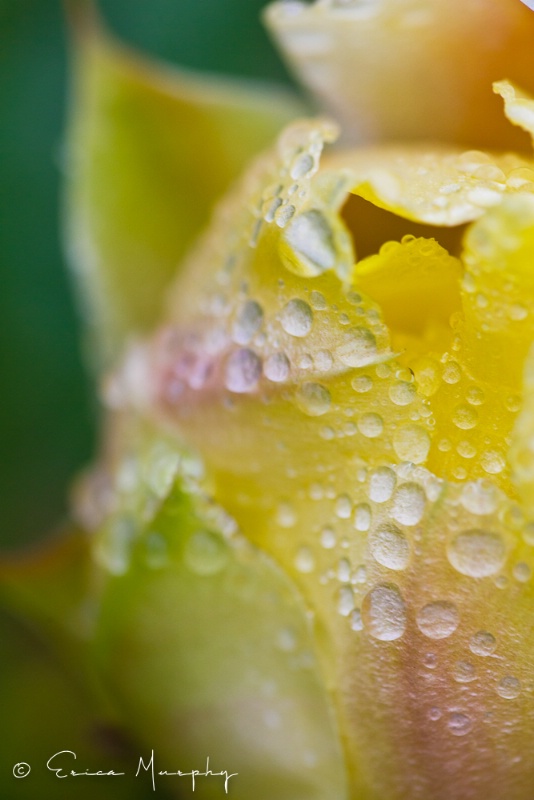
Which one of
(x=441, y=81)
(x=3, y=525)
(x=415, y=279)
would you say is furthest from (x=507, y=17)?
(x=3, y=525)

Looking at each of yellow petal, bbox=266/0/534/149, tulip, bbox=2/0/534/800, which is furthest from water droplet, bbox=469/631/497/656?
yellow petal, bbox=266/0/534/149

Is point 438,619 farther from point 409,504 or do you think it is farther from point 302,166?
point 302,166

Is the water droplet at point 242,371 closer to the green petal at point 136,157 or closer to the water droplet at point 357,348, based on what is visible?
the water droplet at point 357,348

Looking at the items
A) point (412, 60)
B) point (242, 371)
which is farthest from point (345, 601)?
point (412, 60)

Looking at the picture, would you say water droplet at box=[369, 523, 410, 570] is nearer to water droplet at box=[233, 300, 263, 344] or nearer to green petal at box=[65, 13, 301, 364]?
water droplet at box=[233, 300, 263, 344]

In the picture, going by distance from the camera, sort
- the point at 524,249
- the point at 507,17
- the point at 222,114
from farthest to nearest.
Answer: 1. the point at 222,114
2. the point at 507,17
3. the point at 524,249

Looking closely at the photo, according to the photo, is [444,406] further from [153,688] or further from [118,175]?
[118,175]

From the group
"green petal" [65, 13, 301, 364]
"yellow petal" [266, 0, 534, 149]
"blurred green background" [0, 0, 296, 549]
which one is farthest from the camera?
"blurred green background" [0, 0, 296, 549]
